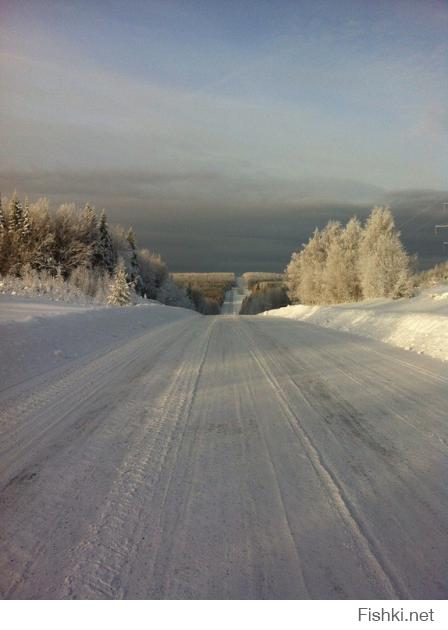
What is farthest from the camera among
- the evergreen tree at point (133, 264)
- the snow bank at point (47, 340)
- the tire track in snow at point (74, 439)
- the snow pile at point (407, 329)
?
the evergreen tree at point (133, 264)

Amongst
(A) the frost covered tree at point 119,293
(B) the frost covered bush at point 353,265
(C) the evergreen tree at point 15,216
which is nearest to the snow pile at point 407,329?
(B) the frost covered bush at point 353,265

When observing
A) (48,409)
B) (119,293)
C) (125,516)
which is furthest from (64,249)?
(125,516)

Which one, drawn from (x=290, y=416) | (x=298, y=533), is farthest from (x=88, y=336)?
(x=298, y=533)

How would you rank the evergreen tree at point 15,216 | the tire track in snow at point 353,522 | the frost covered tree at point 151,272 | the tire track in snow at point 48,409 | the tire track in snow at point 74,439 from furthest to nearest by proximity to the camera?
the frost covered tree at point 151,272
the evergreen tree at point 15,216
the tire track in snow at point 48,409
the tire track in snow at point 74,439
the tire track in snow at point 353,522

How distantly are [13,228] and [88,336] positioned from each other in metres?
38.0

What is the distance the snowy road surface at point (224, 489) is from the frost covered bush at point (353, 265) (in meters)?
27.4

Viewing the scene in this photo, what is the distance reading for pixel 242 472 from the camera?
139 inches

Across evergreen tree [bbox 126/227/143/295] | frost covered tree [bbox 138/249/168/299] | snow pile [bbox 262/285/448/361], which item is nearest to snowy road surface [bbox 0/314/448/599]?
snow pile [bbox 262/285/448/361]

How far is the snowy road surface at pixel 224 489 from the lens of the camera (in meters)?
2.30

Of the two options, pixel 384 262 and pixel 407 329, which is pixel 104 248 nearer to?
pixel 384 262

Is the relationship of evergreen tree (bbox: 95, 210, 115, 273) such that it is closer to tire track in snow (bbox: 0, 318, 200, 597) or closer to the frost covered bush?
the frost covered bush

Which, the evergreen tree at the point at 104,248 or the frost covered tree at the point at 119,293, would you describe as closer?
the frost covered tree at the point at 119,293

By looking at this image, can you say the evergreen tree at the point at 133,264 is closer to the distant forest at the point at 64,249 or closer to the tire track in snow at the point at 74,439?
the distant forest at the point at 64,249

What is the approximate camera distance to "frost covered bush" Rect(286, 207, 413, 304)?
3466 cm
